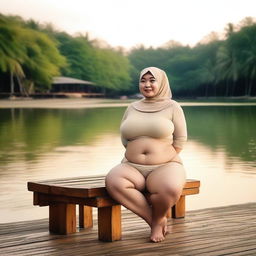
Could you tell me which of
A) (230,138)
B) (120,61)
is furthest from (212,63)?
(230,138)

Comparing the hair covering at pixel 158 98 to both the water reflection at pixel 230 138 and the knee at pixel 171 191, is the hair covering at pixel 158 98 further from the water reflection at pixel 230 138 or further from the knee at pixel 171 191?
the water reflection at pixel 230 138

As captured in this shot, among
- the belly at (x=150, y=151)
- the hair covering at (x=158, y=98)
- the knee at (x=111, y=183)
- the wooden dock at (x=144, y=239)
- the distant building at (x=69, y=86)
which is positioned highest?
the hair covering at (x=158, y=98)

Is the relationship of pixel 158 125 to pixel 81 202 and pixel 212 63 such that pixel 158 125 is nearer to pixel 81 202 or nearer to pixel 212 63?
pixel 81 202

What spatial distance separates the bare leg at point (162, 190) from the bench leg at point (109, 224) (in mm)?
251

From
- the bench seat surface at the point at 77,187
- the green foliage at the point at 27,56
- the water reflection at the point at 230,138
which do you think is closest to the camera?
the bench seat surface at the point at 77,187

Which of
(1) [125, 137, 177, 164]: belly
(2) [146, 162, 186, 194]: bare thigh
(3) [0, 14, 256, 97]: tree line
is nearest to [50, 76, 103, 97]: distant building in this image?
(3) [0, 14, 256, 97]: tree line

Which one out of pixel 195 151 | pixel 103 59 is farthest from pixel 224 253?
pixel 103 59

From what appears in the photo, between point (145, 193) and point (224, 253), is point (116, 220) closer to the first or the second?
point (145, 193)

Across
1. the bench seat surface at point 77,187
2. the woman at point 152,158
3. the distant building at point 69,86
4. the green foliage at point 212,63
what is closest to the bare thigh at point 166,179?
the woman at point 152,158

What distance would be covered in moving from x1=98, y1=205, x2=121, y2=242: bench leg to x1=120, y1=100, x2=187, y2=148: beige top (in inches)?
21.2

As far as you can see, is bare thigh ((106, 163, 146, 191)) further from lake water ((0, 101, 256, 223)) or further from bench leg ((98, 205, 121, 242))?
lake water ((0, 101, 256, 223))

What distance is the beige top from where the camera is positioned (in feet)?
15.1

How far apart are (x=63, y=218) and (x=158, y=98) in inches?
44.8

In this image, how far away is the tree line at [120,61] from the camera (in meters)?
61.8
